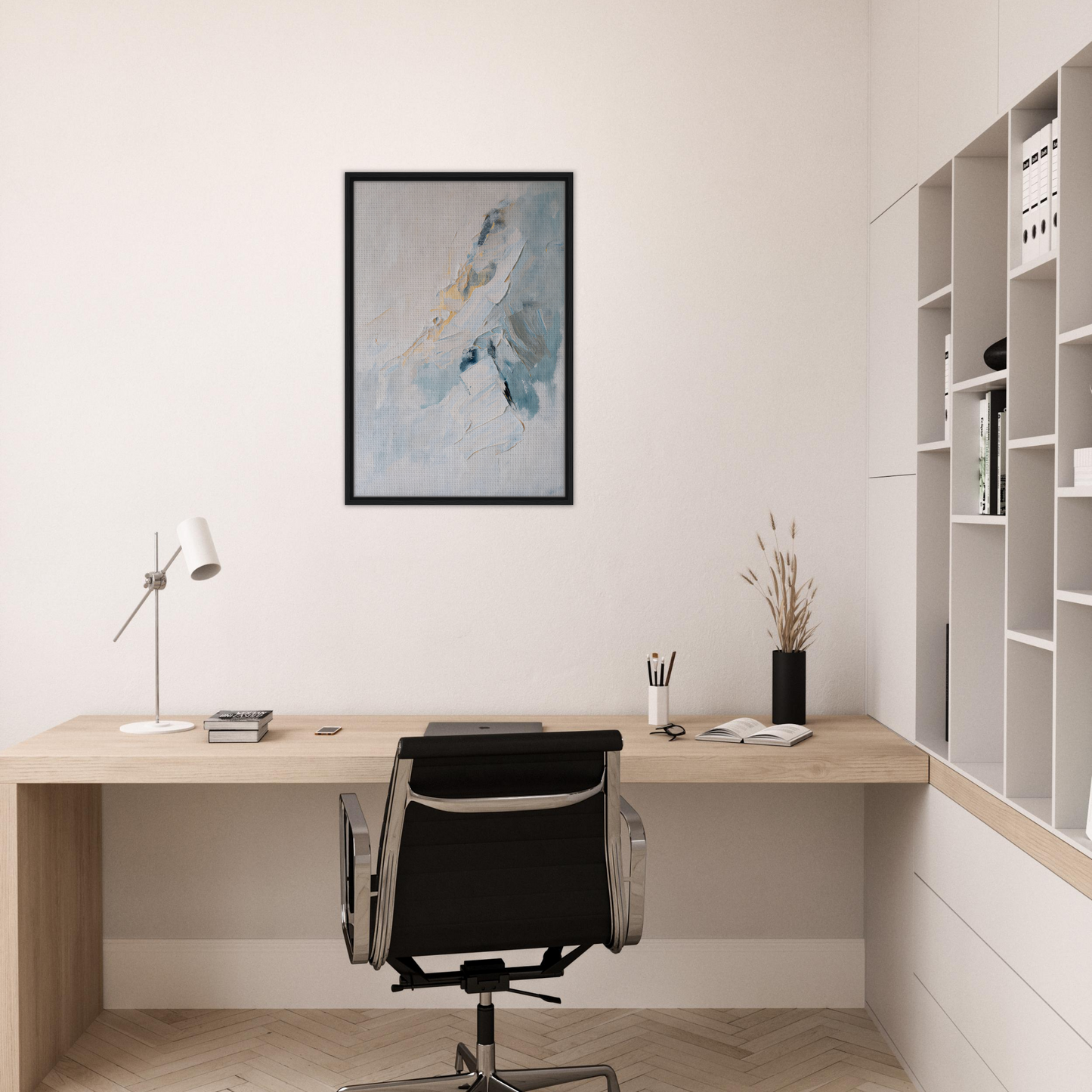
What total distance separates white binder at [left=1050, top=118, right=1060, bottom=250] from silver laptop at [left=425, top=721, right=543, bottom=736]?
5.28 feet

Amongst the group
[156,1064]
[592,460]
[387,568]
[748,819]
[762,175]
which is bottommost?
[156,1064]

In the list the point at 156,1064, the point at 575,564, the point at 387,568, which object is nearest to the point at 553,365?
the point at 575,564

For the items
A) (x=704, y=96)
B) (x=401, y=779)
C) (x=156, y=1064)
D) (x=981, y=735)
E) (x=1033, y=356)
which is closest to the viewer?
(x=401, y=779)

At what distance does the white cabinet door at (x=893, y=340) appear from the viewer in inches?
98.8

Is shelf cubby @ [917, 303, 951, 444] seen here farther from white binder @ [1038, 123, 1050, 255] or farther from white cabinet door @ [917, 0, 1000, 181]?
white binder @ [1038, 123, 1050, 255]

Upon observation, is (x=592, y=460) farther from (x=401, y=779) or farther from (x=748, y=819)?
(x=401, y=779)

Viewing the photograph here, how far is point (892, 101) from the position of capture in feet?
8.73

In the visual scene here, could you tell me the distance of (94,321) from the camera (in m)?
2.88

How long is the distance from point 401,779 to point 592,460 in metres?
1.33

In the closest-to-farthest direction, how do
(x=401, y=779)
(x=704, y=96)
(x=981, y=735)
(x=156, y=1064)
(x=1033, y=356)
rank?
(x=401, y=779)
(x=1033, y=356)
(x=981, y=735)
(x=156, y=1064)
(x=704, y=96)

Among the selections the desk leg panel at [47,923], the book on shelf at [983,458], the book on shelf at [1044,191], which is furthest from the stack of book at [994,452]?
the desk leg panel at [47,923]

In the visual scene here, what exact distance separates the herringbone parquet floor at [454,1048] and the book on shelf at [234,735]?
0.83 m

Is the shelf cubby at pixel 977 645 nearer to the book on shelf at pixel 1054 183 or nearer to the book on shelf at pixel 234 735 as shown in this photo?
the book on shelf at pixel 1054 183

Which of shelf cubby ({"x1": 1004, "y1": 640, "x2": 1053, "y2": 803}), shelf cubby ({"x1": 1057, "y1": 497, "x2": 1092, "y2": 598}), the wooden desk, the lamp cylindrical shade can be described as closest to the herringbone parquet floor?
the wooden desk
